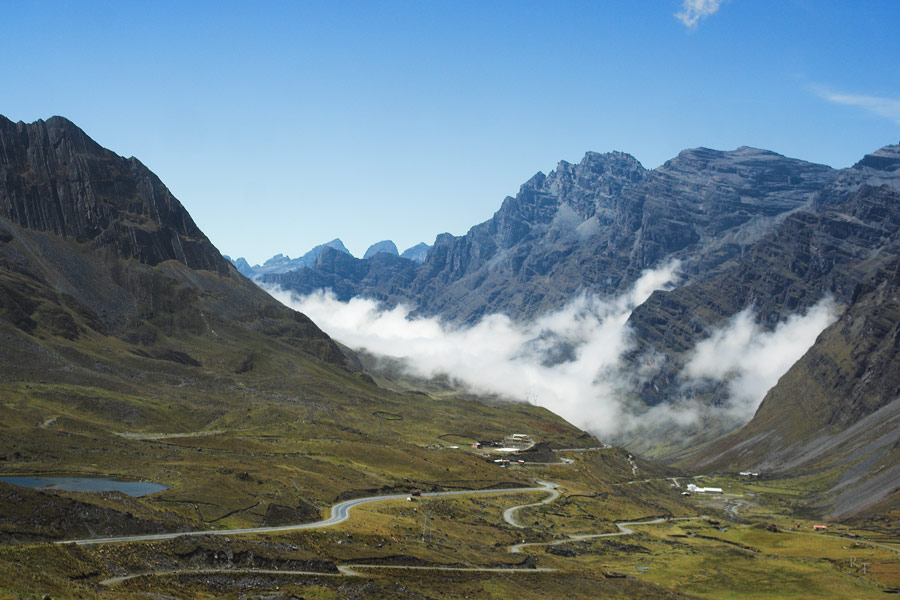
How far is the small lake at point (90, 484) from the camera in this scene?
4887 inches

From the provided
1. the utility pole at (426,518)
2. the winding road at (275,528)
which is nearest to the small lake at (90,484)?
the winding road at (275,528)

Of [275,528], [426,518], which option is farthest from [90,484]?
[426,518]

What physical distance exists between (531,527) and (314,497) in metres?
48.8

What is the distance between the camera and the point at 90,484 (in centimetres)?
12950

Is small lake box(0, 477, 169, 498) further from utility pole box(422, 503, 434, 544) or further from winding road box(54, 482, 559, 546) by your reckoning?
utility pole box(422, 503, 434, 544)

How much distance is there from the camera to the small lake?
12412 centimetres

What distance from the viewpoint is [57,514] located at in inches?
3563

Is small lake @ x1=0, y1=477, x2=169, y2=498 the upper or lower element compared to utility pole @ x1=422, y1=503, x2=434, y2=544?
upper

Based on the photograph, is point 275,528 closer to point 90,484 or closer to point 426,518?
point 426,518

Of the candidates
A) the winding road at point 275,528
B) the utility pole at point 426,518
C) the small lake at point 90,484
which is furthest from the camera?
the utility pole at point 426,518

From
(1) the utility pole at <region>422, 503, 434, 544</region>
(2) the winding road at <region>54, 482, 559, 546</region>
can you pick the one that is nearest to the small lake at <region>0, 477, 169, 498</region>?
(2) the winding road at <region>54, 482, 559, 546</region>

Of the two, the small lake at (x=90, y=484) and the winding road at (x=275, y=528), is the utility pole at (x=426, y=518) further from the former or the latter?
the small lake at (x=90, y=484)

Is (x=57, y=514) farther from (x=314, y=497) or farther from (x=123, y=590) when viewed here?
(x=314, y=497)

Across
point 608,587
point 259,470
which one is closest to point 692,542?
point 608,587
